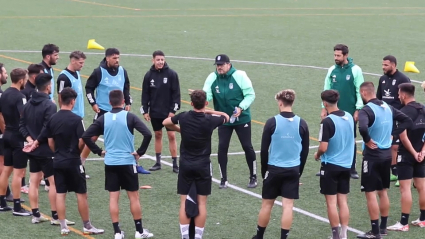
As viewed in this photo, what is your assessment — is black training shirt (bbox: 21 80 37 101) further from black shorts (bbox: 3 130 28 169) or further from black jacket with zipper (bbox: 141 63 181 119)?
black jacket with zipper (bbox: 141 63 181 119)

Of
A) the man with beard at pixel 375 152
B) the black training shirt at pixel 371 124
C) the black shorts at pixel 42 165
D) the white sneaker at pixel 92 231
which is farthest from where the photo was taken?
the black shorts at pixel 42 165

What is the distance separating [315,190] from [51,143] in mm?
4858

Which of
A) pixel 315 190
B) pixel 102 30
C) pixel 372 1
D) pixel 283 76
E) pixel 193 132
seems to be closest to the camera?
pixel 193 132

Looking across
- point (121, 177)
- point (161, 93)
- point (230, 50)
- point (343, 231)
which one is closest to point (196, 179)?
point (121, 177)

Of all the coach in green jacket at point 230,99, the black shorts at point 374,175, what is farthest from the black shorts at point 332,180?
the coach in green jacket at point 230,99

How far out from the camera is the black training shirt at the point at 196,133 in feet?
34.9

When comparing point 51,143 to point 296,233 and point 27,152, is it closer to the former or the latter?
point 27,152

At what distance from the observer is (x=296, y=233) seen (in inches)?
457

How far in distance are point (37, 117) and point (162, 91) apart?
349 centimetres

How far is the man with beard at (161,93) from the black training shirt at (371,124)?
4.45 meters

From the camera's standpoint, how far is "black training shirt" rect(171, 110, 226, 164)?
34.9 ft

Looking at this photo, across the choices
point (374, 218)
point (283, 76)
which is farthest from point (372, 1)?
point (374, 218)

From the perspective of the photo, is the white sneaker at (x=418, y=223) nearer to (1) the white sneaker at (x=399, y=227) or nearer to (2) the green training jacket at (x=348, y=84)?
(1) the white sneaker at (x=399, y=227)

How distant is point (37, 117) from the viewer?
454 inches
